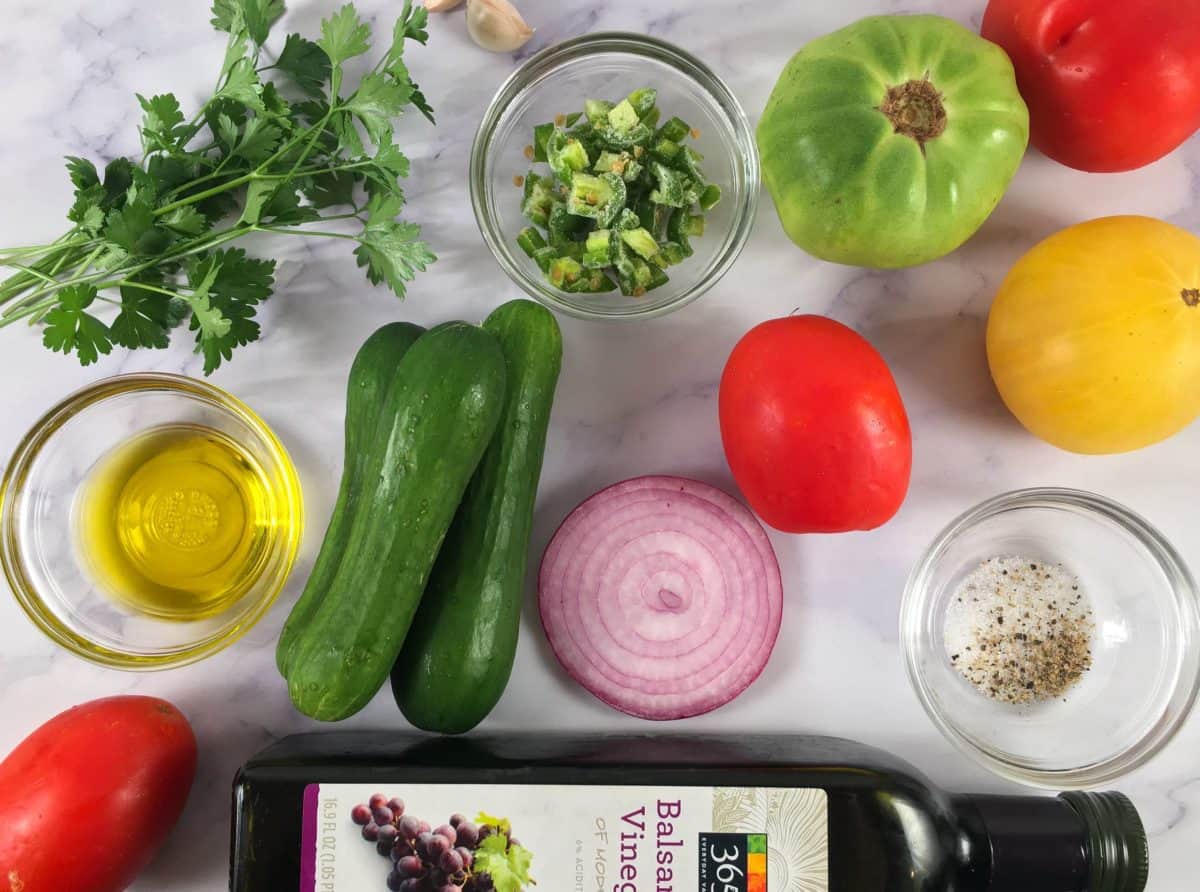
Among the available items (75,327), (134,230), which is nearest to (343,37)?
(134,230)

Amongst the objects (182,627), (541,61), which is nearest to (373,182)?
(541,61)

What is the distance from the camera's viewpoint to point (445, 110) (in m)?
1.17

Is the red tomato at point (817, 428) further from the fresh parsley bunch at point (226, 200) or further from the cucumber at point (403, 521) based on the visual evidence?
the fresh parsley bunch at point (226, 200)

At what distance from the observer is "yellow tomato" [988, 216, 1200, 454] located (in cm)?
97

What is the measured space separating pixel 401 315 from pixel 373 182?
16cm

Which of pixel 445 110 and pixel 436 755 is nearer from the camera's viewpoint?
pixel 436 755

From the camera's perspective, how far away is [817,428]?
977mm

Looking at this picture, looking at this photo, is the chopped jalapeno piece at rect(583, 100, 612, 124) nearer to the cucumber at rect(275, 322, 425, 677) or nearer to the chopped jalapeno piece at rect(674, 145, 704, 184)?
the chopped jalapeno piece at rect(674, 145, 704, 184)

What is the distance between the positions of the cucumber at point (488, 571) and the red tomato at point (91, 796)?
0.28m

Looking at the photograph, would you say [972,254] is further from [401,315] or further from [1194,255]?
[401,315]

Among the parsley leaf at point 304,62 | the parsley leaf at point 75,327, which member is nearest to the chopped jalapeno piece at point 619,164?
the parsley leaf at point 304,62

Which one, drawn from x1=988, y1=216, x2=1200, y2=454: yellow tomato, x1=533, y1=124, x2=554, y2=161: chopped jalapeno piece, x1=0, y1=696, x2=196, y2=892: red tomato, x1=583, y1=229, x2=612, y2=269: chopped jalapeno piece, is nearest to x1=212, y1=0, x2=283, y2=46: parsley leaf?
x1=533, y1=124, x2=554, y2=161: chopped jalapeno piece

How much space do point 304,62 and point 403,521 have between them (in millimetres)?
533

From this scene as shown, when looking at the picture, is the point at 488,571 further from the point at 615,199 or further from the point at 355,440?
the point at 615,199
